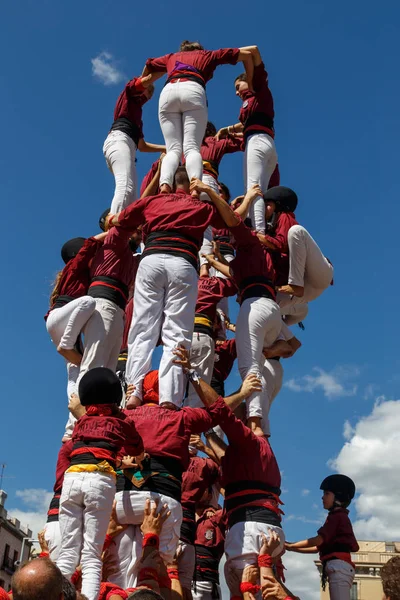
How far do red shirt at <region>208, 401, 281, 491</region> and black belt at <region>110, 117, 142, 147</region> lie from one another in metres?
5.76

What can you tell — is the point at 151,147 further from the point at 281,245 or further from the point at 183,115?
the point at 281,245

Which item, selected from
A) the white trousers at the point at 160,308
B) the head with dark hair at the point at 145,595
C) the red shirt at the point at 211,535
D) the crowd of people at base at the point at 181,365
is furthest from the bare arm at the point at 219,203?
the head with dark hair at the point at 145,595

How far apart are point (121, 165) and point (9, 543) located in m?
43.4

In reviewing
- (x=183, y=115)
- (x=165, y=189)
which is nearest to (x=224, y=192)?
(x=183, y=115)

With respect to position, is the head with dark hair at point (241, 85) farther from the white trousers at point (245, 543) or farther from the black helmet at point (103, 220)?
the white trousers at point (245, 543)

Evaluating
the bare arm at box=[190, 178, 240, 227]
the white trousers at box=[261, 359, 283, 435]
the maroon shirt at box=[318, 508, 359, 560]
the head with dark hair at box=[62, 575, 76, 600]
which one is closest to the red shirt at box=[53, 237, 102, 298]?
the bare arm at box=[190, 178, 240, 227]

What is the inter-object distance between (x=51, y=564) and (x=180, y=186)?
616 cm

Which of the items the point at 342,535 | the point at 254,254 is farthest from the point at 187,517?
the point at 254,254

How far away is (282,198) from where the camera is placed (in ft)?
35.3

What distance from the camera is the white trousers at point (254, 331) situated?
9.27 metres

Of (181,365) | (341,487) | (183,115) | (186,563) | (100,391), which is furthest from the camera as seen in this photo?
(183,115)

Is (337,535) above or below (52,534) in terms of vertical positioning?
above

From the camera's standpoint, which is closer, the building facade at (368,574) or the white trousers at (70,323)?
the white trousers at (70,323)

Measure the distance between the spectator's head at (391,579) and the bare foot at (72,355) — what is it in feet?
19.7
